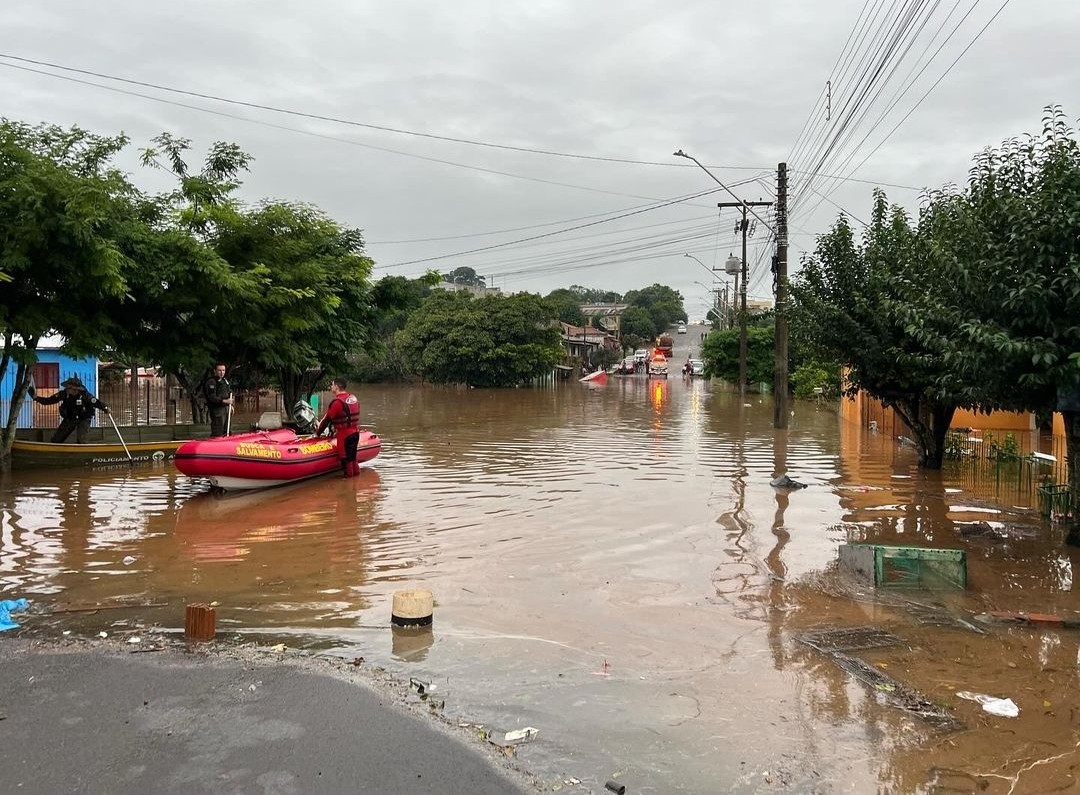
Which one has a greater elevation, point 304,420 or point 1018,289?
point 1018,289

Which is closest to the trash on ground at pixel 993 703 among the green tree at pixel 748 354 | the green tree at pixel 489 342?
the green tree at pixel 748 354

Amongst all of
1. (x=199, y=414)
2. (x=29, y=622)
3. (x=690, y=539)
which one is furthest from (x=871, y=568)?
(x=199, y=414)

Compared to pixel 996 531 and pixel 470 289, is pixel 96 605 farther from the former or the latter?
pixel 470 289

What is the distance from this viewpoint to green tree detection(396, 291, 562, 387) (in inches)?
2352

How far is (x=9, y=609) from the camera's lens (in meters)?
7.04

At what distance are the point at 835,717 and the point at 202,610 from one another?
181 inches

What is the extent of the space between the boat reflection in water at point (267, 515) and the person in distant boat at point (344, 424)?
46 cm

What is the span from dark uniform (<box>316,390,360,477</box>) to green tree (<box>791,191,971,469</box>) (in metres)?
8.68

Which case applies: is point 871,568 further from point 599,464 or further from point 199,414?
point 199,414

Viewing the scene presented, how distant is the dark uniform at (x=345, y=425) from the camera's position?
48.1ft

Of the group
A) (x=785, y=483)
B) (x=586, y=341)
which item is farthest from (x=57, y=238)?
(x=586, y=341)

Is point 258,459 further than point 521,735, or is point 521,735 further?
point 258,459

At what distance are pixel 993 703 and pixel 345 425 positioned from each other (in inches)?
456

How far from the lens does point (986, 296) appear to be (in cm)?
919
